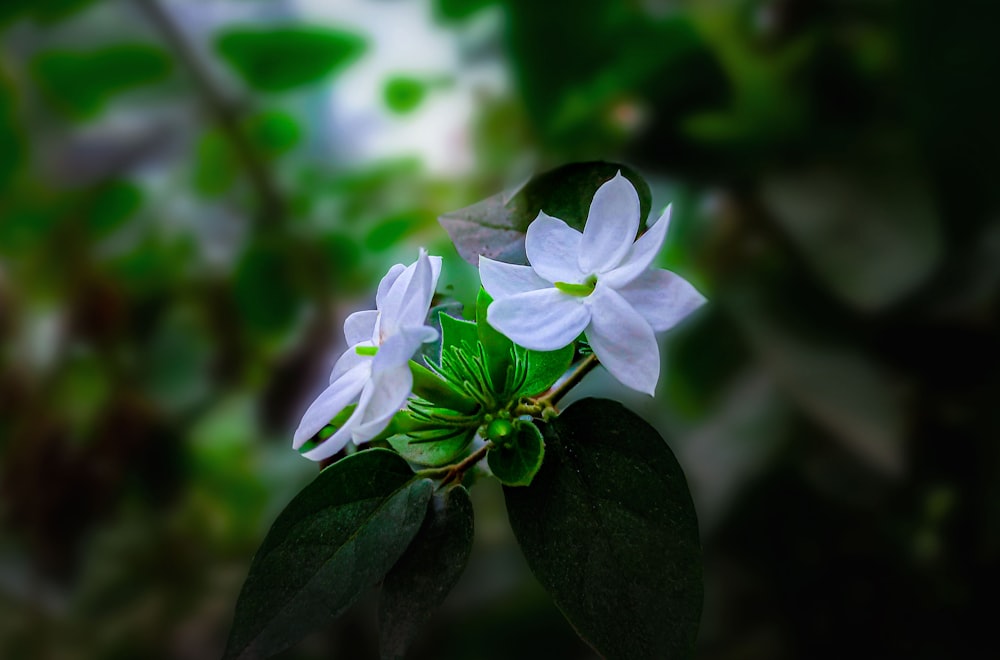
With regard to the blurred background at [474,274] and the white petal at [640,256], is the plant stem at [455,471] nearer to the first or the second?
the white petal at [640,256]

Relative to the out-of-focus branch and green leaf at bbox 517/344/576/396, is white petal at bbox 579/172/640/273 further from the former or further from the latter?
the out-of-focus branch

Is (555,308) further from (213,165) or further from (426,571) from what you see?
(213,165)

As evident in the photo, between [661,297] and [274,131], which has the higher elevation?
[661,297]

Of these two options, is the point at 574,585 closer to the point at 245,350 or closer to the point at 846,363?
the point at 846,363

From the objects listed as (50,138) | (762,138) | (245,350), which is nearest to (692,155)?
(762,138)

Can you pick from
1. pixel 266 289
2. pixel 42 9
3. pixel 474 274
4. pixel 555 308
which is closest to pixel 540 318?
pixel 555 308

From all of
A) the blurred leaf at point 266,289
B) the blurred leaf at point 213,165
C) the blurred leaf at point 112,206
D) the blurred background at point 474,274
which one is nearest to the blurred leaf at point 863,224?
the blurred background at point 474,274
